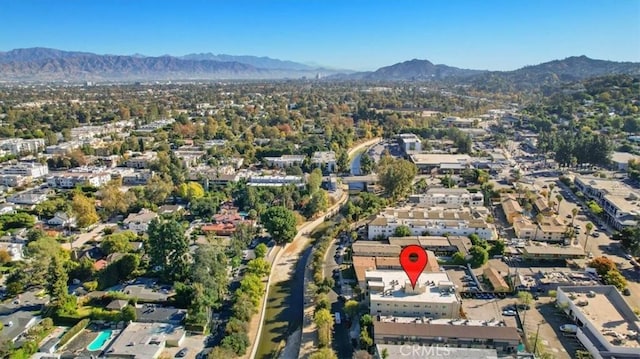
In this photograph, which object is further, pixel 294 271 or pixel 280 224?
pixel 280 224

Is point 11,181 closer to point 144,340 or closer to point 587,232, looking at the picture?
point 144,340

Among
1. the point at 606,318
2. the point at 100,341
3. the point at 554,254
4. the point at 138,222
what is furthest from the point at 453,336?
the point at 138,222

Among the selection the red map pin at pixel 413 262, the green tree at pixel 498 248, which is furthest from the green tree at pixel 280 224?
the green tree at pixel 498 248

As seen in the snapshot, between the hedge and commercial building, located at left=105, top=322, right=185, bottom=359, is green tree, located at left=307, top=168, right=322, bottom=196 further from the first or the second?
the hedge

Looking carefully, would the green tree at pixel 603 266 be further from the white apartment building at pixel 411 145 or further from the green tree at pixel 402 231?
the white apartment building at pixel 411 145

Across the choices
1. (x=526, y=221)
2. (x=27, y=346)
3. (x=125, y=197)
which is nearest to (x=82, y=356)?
(x=27, y=346)

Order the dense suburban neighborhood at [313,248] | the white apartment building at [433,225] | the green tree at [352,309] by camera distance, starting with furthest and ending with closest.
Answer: the white apartment building at [433,225] → the green tree at [352,309] → the dense suburban neighborhood at [313,248]
